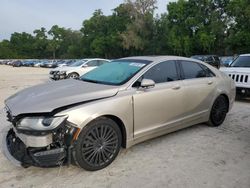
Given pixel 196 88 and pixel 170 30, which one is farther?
pixel 170 30

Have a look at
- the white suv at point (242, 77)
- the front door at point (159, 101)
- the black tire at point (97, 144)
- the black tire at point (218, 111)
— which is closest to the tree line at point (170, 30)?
the white suv at point (242, 77)

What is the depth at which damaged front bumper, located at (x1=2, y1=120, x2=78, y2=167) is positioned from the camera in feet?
9.02

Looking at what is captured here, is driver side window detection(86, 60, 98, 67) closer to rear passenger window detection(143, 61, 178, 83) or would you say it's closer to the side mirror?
rear passenger window detection(143, 61, 178, 83)

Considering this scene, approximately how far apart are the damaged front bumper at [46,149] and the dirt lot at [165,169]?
297mm

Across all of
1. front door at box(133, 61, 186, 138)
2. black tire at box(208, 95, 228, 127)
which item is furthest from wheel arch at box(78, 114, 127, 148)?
black tire at box(208, 95, 228, 127)

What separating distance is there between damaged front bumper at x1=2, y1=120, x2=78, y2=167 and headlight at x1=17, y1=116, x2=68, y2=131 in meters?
0.07

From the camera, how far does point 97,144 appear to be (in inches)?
124

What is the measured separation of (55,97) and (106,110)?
685 mm

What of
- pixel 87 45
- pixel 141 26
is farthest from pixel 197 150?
pixel 87 45

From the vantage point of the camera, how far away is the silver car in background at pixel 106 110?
282 centimetres

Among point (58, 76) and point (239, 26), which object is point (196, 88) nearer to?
point (58, 76)

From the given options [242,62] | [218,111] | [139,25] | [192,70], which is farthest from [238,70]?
[139,25]

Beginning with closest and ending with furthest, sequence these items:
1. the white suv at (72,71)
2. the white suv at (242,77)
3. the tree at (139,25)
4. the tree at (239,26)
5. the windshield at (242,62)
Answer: the white suv at (242,77) < the windshield at (242,62) < the white suv at (72,71) < the tree at (239,26) < the tree at (139,25)

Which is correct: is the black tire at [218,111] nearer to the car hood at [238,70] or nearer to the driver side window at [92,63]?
the car hood at [238,70]
